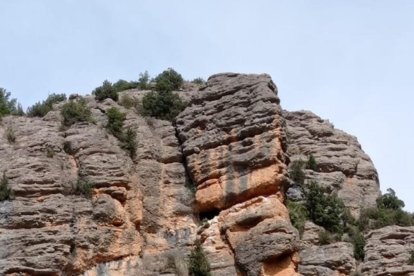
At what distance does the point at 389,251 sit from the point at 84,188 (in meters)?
13.9

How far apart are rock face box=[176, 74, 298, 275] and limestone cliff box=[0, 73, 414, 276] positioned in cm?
5

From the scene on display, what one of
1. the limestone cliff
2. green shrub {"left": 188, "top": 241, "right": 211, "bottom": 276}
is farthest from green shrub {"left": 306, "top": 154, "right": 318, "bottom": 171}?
green shrub {"left": 188, "top": 241, "right": 211, "bottom": 276}

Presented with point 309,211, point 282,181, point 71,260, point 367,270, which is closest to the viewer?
point 71,260

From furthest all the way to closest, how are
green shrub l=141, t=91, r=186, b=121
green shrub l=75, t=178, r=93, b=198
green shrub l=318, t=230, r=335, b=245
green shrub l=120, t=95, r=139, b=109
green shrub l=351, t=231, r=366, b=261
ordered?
green shrub l=120, t=95, r=139, b=109
green shrub l=141, t=91, r=186, b=121
green shrub l=318, t=230, r=335, b=245
green shrub l=351, t=231, r=366, b=261
green shrub l=75, t=178, r=93, b=198

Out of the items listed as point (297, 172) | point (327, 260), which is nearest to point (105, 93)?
point (297, 172)

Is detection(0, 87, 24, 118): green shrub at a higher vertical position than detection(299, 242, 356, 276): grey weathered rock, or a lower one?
higher

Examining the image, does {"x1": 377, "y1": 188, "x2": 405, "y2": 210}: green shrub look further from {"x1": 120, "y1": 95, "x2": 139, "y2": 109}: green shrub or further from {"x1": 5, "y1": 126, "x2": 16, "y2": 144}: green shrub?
{"x1": 5, "y1": 126, "x2": 16, "y2": 144}: green shrub

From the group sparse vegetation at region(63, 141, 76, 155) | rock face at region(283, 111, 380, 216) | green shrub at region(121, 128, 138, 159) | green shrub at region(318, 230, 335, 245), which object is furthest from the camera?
rock face at region(283, 111, 380, 216)

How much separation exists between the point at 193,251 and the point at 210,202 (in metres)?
2.86

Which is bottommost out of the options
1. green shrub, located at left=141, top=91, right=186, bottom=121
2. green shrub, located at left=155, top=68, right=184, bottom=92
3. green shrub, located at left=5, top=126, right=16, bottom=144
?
green shrub, located at left=5, top=126, right=16, bottom=144

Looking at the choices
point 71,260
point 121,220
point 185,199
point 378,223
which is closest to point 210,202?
point 185,199

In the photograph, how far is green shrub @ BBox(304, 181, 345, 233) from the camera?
1725 inches

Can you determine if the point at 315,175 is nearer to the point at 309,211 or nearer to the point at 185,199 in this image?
the point at 309,211

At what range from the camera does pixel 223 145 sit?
130ft
